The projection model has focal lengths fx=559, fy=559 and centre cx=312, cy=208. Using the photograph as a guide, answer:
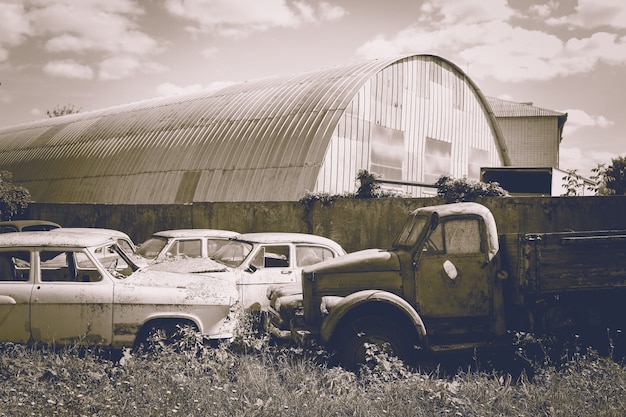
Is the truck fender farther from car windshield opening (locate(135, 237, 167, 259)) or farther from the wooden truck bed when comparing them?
car windshield opening (locate(135, 237, 167, 259))

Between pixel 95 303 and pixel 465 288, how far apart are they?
167 inches

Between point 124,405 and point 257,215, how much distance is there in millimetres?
8875

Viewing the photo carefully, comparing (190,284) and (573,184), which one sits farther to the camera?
(573,184)

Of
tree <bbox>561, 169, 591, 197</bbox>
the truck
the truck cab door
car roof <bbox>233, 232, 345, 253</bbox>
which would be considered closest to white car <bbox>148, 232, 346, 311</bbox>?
car roof <bbox>233, 232, 345, 253</bbox>

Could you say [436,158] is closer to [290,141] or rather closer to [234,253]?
[290,141]

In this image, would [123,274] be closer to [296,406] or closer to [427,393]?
[296,406]

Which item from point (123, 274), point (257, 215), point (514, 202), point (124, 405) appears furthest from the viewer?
point (257, 215)

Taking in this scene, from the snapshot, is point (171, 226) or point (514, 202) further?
point (171, 226)

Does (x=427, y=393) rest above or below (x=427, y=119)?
below

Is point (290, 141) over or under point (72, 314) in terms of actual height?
over

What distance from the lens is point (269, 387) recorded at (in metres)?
5.47

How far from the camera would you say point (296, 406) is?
16.4ft

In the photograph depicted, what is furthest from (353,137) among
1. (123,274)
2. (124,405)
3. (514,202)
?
(124,405)

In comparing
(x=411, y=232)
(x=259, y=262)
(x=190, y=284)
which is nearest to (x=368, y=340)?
(x=411, y=232)
